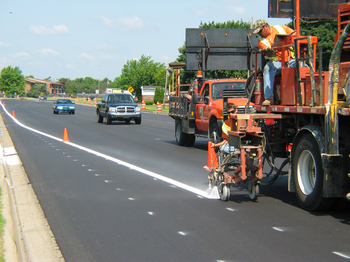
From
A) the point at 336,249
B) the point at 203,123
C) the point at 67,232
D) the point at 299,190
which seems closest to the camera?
the point at 336,249

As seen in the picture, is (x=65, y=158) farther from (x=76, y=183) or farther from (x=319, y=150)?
(x=319, y=150)

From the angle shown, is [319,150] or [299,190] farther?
[299,190]

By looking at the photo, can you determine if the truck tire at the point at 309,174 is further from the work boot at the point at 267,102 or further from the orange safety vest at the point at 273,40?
the orange safety vest at the point at 273,40

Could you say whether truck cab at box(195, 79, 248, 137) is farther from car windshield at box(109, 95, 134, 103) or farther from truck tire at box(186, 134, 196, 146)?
car windshield at box(109, 95, 134, 103)

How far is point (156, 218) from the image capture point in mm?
6570

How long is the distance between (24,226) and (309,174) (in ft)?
13.7

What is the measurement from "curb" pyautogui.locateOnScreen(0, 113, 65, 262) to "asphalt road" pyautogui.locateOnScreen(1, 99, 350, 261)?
0.15 m

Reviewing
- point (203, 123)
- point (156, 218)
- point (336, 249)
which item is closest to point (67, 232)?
point (156, 218)

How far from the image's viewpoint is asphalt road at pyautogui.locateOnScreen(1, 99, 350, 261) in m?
5.09

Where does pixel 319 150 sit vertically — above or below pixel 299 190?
above

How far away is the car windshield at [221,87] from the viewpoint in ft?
48.1

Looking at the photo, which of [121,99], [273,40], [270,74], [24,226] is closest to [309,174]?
[270,74]

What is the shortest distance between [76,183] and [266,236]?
15.8 feet

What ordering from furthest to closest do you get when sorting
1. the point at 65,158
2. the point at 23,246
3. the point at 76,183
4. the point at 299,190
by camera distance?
the point at 65,158 → the point at 76,183 → the point at 299,190 → the point at 23,246
